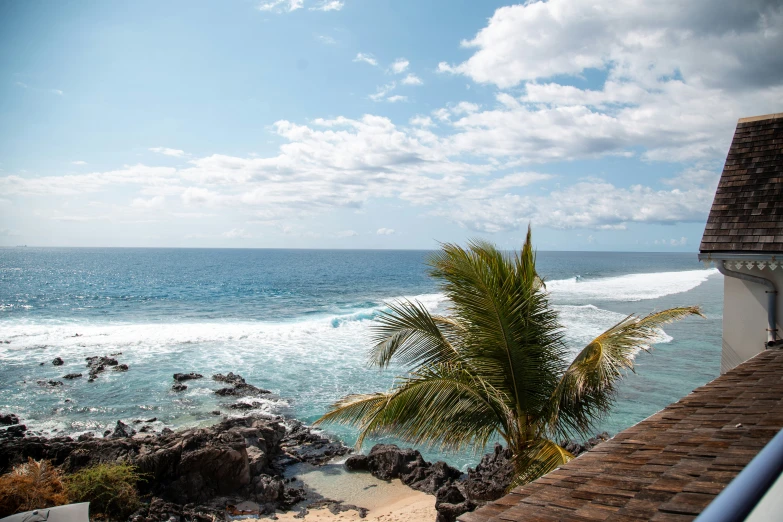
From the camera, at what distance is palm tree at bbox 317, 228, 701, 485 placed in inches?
284

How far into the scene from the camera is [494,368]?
7824 mm

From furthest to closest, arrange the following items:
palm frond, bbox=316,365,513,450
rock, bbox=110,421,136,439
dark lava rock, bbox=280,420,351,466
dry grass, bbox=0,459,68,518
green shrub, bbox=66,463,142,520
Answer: rock, bbox=110,421,136,439 < dark lava rock, bbox=280,420,351,466 < green shrub, bbox=66,463,142,520 < dry grass, bbox=0,459,68,518 < palm frond, bbox=316,365,513,450

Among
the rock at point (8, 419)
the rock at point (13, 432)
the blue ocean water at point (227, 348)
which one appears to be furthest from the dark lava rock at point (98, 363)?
the rock at point (13, 432)

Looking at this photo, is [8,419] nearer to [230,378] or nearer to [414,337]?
[230,378]

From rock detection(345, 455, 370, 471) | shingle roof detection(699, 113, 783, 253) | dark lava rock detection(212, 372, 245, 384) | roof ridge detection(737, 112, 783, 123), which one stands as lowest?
rock detection(345, 455, 370, 471)

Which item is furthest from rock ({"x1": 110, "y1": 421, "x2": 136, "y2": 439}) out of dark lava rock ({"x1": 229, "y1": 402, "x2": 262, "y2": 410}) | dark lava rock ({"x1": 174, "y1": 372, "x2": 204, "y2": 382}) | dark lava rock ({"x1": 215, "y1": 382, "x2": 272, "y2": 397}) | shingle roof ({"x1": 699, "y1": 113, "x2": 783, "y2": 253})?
shingle roof ({"x1": 699, "y1": 113, "x2": 783, "y2": 253})

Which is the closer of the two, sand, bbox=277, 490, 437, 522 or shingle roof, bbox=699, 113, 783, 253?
shingle roof, bbox=699, 113, 783, 253

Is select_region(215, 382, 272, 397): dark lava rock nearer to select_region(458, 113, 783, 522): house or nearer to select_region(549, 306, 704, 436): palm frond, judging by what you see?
select_region(549, 306, 704, 436): palm frond

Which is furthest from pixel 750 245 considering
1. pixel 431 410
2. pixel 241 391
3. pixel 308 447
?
pixel 241 391

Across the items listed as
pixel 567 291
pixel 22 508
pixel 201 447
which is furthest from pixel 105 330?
pixel 567 291

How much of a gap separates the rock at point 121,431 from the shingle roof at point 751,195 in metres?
16.1

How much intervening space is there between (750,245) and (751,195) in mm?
1137

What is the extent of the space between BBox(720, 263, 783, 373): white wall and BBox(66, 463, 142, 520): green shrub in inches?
475

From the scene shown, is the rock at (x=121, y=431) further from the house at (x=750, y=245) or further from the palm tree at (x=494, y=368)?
the house at (x=750, y=245)
